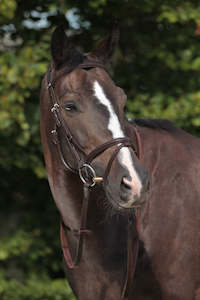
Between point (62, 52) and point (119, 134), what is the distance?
0.64 metres

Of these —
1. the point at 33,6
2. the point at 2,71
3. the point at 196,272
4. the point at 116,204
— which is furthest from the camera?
the point at 33,6

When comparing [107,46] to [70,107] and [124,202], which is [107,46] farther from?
[124,202]

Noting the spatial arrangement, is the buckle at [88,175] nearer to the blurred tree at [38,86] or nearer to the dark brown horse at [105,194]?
the dark brown horse at [105,194]

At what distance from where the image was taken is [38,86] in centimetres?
449

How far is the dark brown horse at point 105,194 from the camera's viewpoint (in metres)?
2.42

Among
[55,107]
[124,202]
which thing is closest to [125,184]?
[124,202]

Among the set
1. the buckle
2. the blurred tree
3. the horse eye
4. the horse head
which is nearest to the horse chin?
the horse head

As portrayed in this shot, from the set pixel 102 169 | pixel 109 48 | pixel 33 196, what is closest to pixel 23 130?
pixel 33 196

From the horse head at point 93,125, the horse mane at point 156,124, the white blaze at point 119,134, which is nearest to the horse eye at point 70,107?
the horse head at point 93,125

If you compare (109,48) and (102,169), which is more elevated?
(109,48)

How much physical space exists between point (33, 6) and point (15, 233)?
2436 millimetres

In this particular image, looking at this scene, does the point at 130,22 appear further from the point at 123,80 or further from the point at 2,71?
the point at 2,71

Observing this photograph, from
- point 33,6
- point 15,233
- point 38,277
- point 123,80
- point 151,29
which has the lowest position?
point 38,277

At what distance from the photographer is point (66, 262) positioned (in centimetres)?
277
